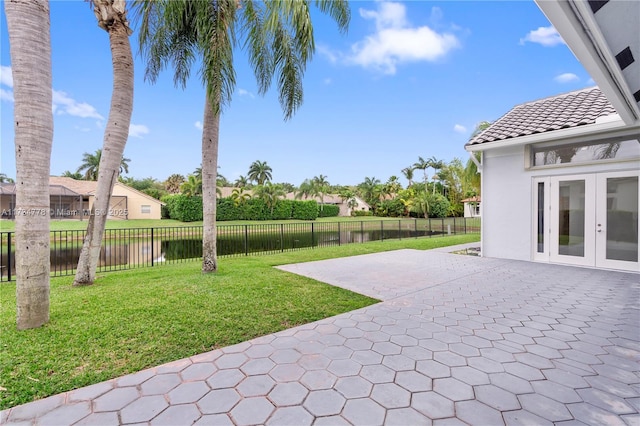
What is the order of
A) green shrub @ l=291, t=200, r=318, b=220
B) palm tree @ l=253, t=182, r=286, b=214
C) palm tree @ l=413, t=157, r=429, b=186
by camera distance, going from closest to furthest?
palm tree @ l=253, t=182, r=286, b=214 < green shrub @ l=291, t=200, r=318, b=220 < palm tree @ l=413, t=157, r=429, b=186

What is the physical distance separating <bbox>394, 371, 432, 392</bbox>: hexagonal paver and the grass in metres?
1.49

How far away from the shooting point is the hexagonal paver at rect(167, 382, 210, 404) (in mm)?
2011

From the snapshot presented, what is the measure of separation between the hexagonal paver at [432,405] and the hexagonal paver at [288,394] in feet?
2.62

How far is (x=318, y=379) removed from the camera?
7.50ft

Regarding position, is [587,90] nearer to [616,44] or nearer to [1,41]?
[616,44]

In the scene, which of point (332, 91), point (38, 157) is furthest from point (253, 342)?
point (332, 91)

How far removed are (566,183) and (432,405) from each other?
7450 mm

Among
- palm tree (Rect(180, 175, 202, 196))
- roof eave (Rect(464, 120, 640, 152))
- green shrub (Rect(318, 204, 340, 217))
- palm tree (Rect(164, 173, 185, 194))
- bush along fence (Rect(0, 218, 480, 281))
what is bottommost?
bush along fence (Rect(0, 218, 480, 281))

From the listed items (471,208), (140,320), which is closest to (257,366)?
(140,320)

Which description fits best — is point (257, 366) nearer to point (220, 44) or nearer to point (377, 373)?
point (377, 373)

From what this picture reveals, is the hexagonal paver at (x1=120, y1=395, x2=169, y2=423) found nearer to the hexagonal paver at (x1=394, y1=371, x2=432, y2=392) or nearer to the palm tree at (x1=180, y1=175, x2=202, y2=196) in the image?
the hexagonal paver at (x1=394, y1=371, x2=432, y2=392)

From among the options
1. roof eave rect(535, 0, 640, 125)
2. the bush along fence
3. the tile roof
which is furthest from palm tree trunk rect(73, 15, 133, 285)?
the tile roof

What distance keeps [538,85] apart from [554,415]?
19294 millimetres

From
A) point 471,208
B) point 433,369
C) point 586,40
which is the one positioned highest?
point 586,40
